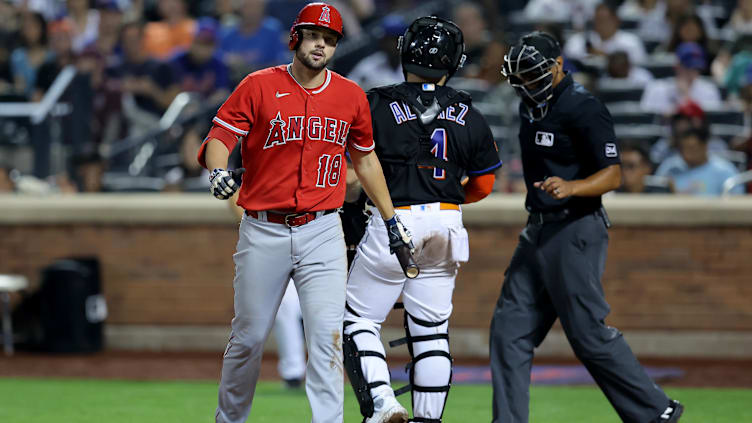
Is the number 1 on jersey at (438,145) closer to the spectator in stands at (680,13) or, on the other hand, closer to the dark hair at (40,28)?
the spectator in stands at (680,13)

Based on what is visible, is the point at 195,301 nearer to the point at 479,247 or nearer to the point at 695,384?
the point at 479,247

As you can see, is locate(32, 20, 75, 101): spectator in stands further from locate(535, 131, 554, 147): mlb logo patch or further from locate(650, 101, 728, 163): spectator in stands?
locate(535, 131, 554, 147): mlb logo patch

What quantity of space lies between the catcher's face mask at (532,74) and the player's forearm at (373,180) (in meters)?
1.03

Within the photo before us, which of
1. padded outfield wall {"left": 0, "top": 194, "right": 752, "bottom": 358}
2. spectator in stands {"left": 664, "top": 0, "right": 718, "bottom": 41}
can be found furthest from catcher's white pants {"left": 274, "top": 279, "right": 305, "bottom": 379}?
spectator in stands {"left": 664, "top": 0, "right": 718, "bottom": 41}

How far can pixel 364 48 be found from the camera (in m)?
14.3

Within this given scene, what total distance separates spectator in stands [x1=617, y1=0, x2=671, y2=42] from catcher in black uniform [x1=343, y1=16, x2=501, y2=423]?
8.90 m

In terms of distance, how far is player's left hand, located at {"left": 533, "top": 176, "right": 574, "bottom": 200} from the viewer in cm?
597

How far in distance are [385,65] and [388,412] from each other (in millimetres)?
7970

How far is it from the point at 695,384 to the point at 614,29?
5.41 m

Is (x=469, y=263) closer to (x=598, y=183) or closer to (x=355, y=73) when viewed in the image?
(x=355, y=73)

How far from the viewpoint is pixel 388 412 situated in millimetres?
5582

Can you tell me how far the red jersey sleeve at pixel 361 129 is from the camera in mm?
5645

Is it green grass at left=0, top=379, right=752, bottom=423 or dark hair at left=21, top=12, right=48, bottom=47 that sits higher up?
dark hair at left=21, top=12, right=48, bottom=47

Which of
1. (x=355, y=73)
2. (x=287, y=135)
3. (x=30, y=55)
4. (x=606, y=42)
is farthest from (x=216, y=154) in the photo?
(x=30, y=55)
